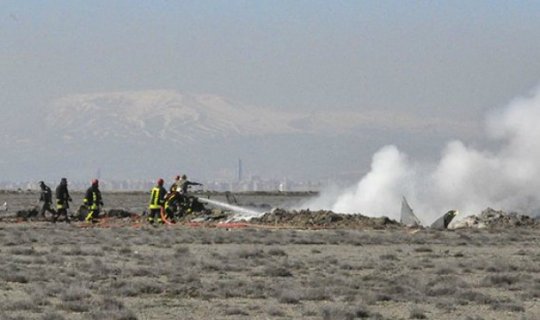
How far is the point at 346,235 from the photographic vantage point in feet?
124

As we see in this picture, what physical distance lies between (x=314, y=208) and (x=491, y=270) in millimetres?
29613

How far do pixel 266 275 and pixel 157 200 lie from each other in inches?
750

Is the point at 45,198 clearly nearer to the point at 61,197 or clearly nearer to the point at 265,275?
the point at 61,197

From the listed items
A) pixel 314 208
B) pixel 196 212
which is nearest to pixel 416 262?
pixel 196 212

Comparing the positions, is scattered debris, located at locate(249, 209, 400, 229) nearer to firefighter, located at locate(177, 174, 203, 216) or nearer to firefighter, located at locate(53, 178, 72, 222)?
firefighter, located at locate(177, 174, 203, 216)

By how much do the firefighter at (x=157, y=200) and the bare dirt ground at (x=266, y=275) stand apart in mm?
3638

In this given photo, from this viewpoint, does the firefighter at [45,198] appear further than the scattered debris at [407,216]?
Yes

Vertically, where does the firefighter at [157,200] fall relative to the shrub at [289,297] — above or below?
above

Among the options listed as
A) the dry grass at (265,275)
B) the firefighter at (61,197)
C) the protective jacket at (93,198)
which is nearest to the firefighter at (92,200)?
the protective jacket at (93,198)

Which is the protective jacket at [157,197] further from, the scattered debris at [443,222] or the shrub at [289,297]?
the shrub at [289,297]

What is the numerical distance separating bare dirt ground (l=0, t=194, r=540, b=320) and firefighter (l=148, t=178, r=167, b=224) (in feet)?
11.9

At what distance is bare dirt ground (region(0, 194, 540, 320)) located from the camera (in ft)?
60.0

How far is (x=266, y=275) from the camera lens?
24.2 metres

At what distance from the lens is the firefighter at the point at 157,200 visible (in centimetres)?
4250
